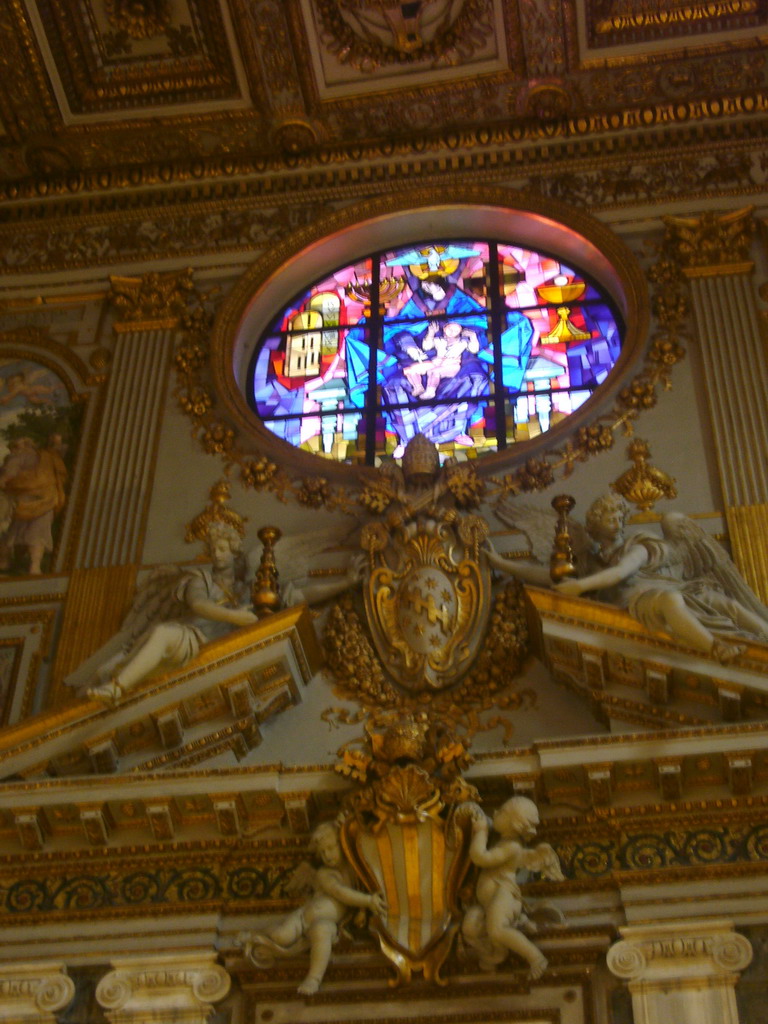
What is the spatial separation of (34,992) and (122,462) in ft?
12.0

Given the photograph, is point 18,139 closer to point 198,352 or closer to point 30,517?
point 198,352

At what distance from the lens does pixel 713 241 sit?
10391 mm

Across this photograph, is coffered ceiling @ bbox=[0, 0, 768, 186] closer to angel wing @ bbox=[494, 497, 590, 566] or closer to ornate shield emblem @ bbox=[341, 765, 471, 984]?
angel wing @ bbox=[494, 497, 590, 566]

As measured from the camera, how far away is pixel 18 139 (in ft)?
38.2

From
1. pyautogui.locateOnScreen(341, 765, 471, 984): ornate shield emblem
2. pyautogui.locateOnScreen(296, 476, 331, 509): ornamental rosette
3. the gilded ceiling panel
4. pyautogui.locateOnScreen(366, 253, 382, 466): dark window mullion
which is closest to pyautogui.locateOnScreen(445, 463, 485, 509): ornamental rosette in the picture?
pyautogui.locateOnScreen(296, 476, 331, 509): ornamental rosette

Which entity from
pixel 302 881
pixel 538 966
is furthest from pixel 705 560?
pixel 302 881

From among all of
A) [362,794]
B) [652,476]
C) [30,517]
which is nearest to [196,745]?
[362,794]

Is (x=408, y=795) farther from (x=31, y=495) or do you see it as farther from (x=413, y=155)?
(x=413, y=155)

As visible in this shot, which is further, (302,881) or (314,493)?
(314,493)

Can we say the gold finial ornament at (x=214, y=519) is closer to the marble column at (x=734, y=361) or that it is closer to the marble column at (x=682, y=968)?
the marble column at (x=734, y=361)

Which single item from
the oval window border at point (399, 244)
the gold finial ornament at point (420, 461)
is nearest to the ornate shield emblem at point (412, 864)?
the gold finial ornament at point (420, 461)

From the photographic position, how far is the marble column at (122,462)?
8977mm

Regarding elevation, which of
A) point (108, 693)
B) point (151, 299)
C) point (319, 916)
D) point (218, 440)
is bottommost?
point (319, 916)

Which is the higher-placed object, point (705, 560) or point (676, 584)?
point (705, 560)
